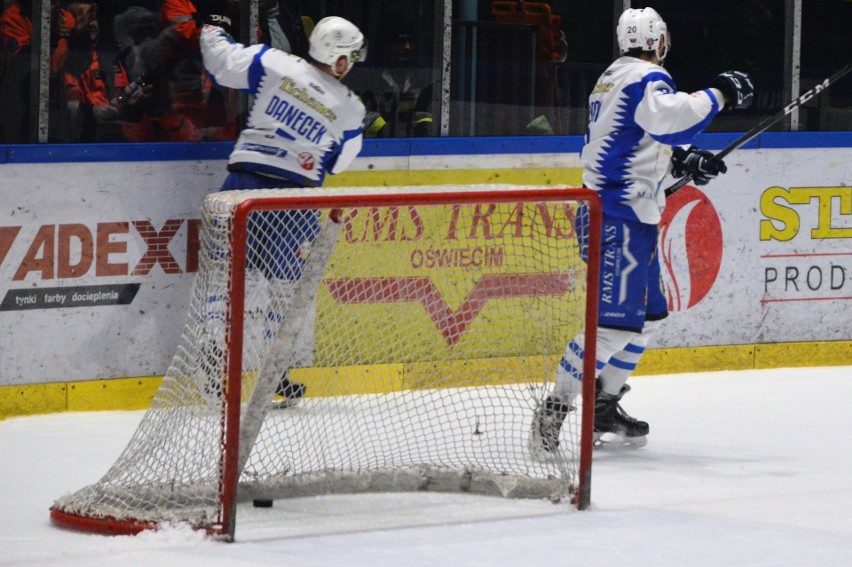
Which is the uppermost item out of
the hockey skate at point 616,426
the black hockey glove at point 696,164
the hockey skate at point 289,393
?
the black hockey glove at point 696,164

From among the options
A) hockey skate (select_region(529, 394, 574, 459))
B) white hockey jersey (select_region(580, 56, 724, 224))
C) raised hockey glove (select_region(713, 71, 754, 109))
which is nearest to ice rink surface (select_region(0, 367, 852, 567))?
hockey skate (select_region(529, 394, 574, 459))

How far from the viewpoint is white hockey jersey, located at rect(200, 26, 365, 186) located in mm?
5441

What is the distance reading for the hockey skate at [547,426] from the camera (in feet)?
15.4

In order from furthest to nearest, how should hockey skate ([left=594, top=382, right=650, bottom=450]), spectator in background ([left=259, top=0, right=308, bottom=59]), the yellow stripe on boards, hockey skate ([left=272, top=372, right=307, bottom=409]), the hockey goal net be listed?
spectator in background ([left=259, top=0, right=308, bottom=59]) → hockey skate ([left=594, top=382, right=650, bottom=450]) → the yellow stripe on boards → hockey skate ([left=272, top=372, right=307, bottom=409]) → the hockey goal net

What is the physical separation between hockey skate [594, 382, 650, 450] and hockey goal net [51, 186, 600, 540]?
185 millimetres

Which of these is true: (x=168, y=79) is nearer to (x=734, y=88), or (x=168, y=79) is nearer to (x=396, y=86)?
(x=396, y=86)

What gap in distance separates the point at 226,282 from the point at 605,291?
148 cm

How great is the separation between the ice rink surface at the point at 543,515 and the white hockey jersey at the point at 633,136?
791 mm

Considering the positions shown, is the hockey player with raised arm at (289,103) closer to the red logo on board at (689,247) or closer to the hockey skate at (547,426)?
the hockey skate at (547,426)

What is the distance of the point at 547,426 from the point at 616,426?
0.48m

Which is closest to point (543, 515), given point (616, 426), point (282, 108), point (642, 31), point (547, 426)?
point (547, 426)

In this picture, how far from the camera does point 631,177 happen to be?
5.05 m

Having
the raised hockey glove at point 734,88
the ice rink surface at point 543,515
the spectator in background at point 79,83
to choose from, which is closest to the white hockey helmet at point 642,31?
the raised hockey glove at point 734,88

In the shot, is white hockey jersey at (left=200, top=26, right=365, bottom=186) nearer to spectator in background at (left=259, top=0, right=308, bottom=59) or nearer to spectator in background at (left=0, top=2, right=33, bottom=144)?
spectator in background at (left=259, top=0, right=308, bottom=59)
